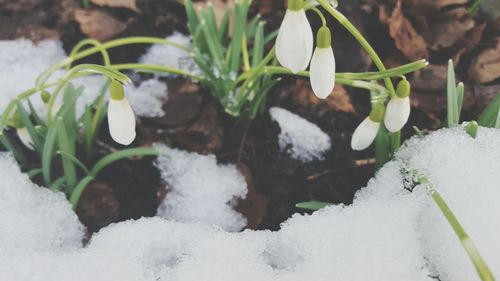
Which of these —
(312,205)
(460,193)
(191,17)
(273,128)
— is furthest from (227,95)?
(460,193)

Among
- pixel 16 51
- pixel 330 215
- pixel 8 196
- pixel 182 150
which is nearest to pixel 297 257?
pixel 330 215

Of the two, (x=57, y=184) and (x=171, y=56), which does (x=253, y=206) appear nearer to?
(x=57, y=184)

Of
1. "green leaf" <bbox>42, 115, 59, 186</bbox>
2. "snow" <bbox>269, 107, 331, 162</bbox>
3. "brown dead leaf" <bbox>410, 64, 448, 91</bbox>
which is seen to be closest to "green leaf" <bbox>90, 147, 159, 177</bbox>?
"green leaf" <bbox>42, 115, 59, 186</bbox>

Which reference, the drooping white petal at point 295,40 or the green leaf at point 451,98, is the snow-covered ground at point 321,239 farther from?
the drooping white petal at point 295,40

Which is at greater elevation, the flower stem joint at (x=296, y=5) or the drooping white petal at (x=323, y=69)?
the flower stem joint at (x=296, y=5)

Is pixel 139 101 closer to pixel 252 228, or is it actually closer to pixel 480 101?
pixel 252 228

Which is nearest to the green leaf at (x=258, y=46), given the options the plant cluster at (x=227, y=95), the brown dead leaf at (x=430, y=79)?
the plant cluster at (x=227, y=95)
